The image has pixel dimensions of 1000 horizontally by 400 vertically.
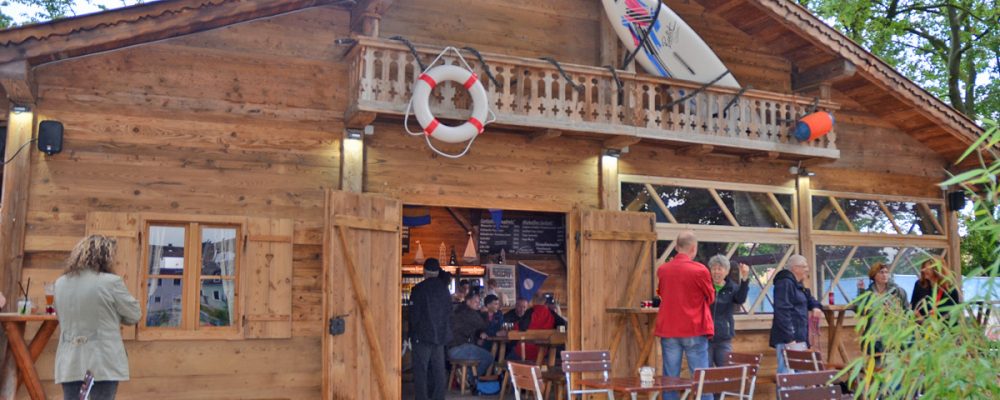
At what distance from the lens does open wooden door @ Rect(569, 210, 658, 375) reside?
10094 mm

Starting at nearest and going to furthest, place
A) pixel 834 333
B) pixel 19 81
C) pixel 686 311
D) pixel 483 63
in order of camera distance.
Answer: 1. pixel 19 81
2. pixel 686 311
3. pixel 483 63
4. pixel 834 333

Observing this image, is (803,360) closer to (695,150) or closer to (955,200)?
(695,150)

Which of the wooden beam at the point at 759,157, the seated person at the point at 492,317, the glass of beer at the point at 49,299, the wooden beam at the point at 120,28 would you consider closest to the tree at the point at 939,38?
the wooden beam at the point at 759,157

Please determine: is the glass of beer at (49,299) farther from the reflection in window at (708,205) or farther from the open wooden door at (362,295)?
the reflection in window at (708,205)

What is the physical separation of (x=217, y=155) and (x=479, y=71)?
275 centimetres

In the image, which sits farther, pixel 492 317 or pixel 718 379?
pixel 492 317

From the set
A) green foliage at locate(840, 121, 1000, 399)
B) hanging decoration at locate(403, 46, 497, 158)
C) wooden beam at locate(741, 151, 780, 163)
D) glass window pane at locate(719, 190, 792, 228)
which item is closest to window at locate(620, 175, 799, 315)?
glass window pane at locate(719, 190, 792, 228)

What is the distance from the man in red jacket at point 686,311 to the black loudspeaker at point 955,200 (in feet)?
21.0

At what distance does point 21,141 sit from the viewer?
8.16 meters

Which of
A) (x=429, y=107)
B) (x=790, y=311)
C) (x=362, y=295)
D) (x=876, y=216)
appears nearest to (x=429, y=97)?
(x=429, y=107)

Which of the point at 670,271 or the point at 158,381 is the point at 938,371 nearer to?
the point at 670,271

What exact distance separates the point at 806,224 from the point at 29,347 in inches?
347

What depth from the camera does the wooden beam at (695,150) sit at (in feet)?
34.9

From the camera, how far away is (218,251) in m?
8.74
